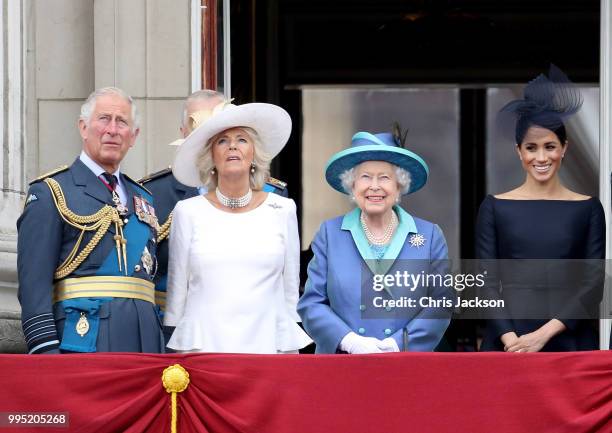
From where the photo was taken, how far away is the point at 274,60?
44.7 ft

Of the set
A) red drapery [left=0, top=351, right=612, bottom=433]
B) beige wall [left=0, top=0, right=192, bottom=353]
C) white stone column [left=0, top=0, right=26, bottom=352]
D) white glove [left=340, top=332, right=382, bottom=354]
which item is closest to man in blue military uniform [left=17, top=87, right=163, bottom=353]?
red drapery [left=0, top=351, right=612, bottom=433]

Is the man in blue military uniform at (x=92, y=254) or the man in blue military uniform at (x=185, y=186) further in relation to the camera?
the man in blue military uniform at (x=185, y=186)

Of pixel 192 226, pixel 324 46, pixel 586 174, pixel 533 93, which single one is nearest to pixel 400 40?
pixel 324 46

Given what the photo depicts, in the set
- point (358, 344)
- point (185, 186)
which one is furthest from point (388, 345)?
point (185, 186)

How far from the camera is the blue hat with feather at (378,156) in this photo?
672 centimetres

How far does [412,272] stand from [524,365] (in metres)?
0.78

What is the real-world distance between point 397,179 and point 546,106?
891 millimetres

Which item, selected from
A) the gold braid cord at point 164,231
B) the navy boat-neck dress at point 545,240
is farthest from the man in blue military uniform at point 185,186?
the navy boat-neck dress at point 545,240

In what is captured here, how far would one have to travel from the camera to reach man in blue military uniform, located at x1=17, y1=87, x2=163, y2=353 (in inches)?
249

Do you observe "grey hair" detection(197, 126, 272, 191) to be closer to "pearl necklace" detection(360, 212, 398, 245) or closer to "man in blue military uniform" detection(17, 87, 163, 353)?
"man in blue military uniform" detection(17, 87, 163, 353)

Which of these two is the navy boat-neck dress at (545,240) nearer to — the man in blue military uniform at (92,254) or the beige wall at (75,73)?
the man in blue military uniform at (92,254)

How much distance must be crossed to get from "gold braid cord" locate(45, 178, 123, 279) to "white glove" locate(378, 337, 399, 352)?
1126 millimetres

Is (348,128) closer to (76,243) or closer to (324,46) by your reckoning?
(324,46)

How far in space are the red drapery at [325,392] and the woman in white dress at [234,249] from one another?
1.58ft
